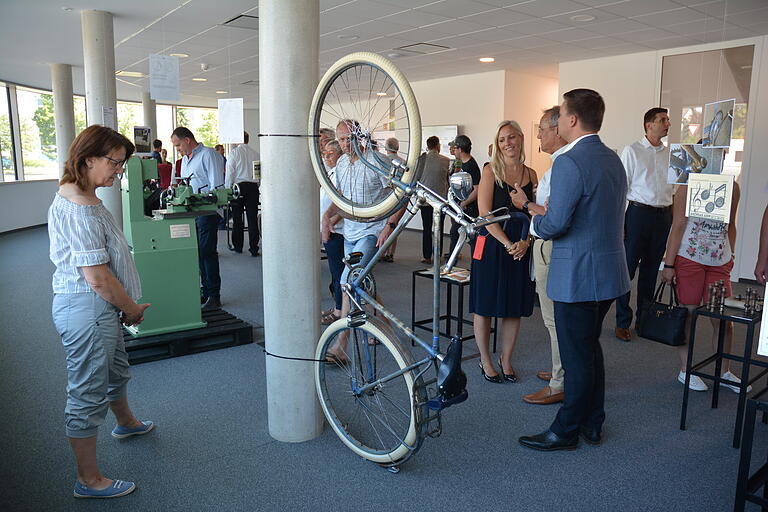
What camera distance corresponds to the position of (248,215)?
830 cm

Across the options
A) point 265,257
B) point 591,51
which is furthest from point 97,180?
point 591,51

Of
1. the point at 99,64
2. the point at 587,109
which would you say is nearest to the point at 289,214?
the point at 587,109

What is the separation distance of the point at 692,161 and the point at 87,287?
3.00 meters

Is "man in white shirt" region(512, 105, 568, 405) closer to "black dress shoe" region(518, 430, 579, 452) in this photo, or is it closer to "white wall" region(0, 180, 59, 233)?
"black dress shoe" region(518, 430, 579, 452)

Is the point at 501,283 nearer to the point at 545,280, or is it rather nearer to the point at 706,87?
the point at 545,280

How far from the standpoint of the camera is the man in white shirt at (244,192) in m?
7.84

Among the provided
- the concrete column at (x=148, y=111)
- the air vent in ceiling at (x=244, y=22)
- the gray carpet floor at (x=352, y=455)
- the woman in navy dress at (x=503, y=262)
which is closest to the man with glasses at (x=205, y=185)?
the gray carpet floor at (x=352, y=455)

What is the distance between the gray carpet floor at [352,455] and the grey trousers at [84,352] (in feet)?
1.27

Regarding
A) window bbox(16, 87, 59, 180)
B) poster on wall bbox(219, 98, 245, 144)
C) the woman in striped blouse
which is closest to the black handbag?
the woman in striped blouse

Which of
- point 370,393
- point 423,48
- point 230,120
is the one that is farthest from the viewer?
point 423,48

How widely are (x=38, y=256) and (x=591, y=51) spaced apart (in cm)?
832

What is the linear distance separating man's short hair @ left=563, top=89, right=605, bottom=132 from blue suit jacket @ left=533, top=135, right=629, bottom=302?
6 centimetres

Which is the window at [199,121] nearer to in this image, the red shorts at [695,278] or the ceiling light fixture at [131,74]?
the ceiling light fixture at [131,74]

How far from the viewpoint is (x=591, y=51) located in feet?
24.3
